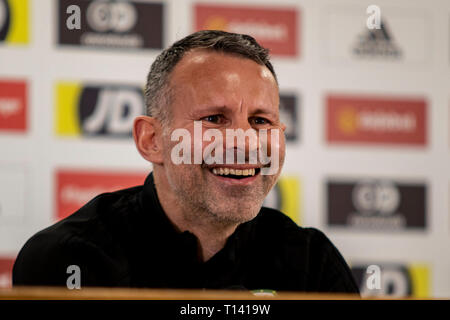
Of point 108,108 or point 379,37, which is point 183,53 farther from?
point 379,37

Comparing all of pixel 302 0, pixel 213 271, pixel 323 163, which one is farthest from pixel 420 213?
pixel 213 271

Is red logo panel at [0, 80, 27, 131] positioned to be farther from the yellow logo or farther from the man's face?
the yellow logo

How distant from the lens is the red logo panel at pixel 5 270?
1486 mm

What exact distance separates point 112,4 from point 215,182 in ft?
2.48

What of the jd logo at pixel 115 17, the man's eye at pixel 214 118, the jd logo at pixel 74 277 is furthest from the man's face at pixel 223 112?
the jd logo at pixel 115 17

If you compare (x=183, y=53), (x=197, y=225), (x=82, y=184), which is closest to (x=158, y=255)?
(x=197, y=225)

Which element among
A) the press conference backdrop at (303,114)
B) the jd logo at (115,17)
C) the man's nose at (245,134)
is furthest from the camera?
the press conference backdrop at (303,114)

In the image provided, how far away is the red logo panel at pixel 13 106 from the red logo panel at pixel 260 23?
1.67 feet

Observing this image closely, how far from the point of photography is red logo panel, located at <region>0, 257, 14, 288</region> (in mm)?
1486

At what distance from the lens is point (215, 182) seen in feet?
2.80

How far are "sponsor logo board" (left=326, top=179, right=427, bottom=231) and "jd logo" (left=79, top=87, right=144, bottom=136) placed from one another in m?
0.60

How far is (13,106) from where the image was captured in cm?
142

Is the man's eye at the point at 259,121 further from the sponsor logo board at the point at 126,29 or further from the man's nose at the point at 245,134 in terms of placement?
the sponsor logo board at the point at 126,29
